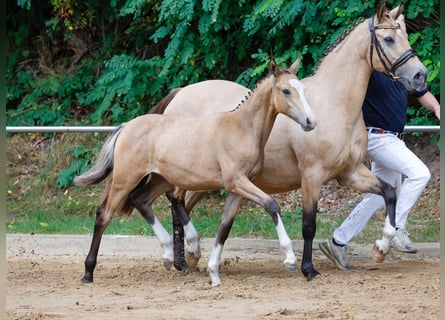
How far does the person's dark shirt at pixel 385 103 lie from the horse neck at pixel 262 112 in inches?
44.5

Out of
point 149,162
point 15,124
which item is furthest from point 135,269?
point 15,124

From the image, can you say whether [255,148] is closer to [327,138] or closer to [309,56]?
[327,138]

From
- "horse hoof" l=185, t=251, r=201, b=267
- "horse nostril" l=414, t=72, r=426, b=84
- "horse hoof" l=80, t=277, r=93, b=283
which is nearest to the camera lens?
"horse nostril" l=414, t=72, r=426, b=84

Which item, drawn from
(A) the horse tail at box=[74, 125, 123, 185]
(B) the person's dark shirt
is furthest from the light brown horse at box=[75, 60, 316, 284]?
(B) the person's dark shirt

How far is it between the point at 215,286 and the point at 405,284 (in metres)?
1.52

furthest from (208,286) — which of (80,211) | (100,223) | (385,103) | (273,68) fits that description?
(80,211)

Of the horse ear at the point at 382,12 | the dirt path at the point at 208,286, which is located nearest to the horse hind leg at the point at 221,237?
the dirt path at the point at 208,286

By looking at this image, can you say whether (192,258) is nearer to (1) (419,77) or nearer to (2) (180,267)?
(2) (180,267)

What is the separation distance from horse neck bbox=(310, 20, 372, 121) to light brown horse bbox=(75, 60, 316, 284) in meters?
0.43

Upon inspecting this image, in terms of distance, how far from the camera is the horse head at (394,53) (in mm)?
6848

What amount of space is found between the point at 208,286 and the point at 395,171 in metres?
1.99

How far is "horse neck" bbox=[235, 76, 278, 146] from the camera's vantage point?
6.86m

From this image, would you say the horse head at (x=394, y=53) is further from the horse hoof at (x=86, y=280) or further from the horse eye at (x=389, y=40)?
the horse hoof at (x=86, y=280)

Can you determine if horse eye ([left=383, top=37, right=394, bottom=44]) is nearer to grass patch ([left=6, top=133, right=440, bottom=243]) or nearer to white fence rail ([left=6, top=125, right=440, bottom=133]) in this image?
white fence rail ([left=6, top=125, right=440, bottom=133])
